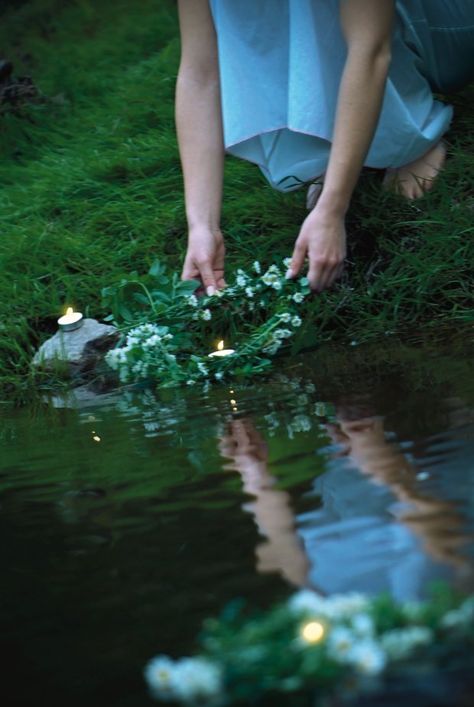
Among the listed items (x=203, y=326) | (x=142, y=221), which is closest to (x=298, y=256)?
(x=203, y=326)

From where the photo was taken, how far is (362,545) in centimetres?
130

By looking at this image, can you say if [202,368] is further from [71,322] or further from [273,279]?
[71,322]

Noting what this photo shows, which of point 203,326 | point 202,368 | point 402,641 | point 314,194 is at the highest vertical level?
point 314,194

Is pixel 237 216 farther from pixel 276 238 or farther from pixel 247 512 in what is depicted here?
pixel 247 512

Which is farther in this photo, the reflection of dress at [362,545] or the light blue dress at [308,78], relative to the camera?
the light blue dress at [308,78]

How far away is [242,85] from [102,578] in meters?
1.87

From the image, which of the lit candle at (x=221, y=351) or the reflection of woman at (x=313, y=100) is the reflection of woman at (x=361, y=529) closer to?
the lit candle at (x=221, y=351)

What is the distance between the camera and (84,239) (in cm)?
358

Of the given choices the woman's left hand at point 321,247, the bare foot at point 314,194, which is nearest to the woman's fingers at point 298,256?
the woman's left hand at point 321,247

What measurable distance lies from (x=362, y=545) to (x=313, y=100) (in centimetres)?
177

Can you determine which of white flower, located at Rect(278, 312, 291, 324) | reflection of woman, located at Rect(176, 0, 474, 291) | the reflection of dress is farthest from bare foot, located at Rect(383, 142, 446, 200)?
the reflection of dress

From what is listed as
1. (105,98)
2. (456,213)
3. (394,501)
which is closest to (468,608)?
(394,501)

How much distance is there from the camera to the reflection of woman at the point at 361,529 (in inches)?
47.4

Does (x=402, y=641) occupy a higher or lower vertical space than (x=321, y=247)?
lower
